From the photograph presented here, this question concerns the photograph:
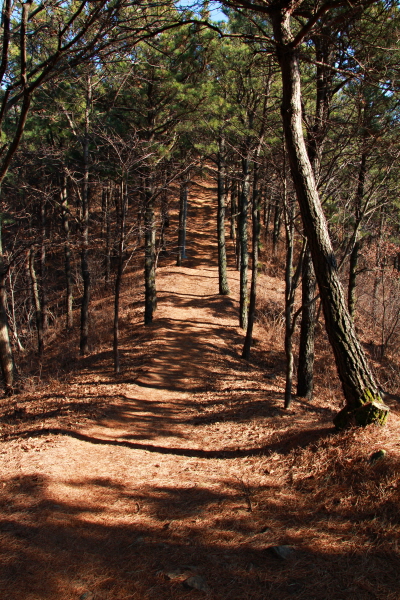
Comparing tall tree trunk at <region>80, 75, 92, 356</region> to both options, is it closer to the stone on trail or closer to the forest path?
the forest path

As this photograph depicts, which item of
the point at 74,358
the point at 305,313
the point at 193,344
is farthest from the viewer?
the point at 74,358

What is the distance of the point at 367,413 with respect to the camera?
16.0ft

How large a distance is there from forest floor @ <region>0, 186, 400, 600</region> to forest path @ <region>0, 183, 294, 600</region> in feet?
0.06

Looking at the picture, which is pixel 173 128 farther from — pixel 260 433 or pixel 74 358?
pixel 260 433

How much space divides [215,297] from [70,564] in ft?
50.4

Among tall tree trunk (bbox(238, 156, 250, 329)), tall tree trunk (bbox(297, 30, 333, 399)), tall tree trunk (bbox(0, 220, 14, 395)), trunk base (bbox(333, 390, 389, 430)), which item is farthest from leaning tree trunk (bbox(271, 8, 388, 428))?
tall tree trunk (bbox(238, 156, 250, 329))

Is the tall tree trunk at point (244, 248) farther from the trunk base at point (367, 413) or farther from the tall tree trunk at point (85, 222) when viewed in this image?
the trunk base at point (367, 413)

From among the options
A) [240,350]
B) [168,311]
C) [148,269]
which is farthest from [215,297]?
[240,350]

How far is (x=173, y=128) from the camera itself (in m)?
14.0

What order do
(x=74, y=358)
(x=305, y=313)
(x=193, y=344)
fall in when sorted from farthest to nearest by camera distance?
(x=74, y=358), (x=193, y=344), (x=305, y=313)

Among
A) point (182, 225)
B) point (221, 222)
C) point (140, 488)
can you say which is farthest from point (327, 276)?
point (182, 225)

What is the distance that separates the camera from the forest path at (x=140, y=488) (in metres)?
3.39

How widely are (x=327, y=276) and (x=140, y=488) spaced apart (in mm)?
3448

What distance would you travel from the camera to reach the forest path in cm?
339
